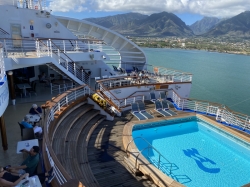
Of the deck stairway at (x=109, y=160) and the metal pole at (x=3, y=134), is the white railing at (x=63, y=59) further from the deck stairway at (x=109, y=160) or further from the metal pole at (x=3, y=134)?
the metal pole at (x=3, y=134)

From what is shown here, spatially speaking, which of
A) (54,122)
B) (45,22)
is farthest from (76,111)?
(45,22)

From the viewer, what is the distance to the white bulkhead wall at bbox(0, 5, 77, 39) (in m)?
12.6

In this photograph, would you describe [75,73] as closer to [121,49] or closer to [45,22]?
[45,22]

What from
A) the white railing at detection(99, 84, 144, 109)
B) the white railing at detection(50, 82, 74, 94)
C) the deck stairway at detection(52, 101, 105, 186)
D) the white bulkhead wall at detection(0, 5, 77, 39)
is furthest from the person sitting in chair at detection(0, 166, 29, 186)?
the white bulkhead wall at detection(0, 5, 77, 39)

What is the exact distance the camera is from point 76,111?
9531 millimetres

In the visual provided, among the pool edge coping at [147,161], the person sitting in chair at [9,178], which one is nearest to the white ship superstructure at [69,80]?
the pool edge coping at [147,161]

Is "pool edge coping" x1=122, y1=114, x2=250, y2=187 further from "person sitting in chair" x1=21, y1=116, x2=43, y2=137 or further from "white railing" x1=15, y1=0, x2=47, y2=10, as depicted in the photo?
"white railing" x1=15, y1=0, x2=47, y2=10

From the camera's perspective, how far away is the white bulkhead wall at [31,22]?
12570 mm

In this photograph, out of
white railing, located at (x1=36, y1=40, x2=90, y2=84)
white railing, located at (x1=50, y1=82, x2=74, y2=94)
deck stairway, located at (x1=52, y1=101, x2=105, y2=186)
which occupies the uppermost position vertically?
white railing, located at (x1=36, y1=40, x2=90, y2=84)

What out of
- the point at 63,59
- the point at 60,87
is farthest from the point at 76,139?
the point at 60,87

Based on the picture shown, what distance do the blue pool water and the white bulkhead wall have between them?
939 centimetres

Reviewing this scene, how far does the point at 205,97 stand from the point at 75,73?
18.6 m

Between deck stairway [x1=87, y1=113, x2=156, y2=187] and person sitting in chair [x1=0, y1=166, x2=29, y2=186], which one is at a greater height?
person sitting in chair [x1=0, y1=166, x2=29, y2=186]

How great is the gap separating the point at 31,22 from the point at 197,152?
12.7m
